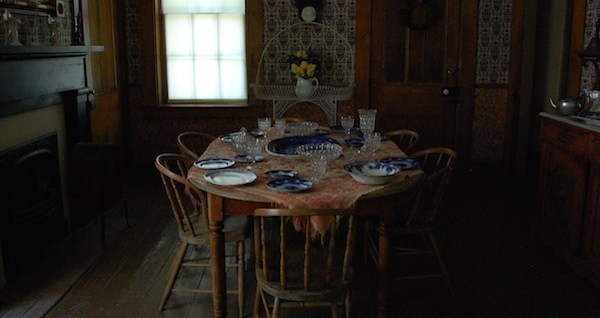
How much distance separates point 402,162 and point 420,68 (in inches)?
108

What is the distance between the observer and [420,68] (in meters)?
5.55

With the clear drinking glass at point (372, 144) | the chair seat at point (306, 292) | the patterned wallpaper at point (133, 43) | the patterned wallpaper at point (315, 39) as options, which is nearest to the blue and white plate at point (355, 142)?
the clear drinking glass at point (372, 144)

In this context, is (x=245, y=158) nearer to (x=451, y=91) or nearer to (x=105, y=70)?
(x=105, y=70)

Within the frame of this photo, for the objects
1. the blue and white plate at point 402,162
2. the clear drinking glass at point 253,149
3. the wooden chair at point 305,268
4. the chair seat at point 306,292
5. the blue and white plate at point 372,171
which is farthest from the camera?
the clear drinking glass at point 253,149

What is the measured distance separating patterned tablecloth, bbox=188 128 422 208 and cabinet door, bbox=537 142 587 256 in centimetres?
103

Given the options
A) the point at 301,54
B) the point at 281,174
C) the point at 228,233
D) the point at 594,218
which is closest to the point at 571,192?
the point at 594,218

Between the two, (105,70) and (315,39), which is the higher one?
(315,39)

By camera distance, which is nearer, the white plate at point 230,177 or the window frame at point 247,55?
the white plate at point 230,177

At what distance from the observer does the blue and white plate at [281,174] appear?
278 centimetres

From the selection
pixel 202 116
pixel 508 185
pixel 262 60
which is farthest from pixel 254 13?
pixel 508 185

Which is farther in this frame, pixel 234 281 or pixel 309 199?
pixel 234 281

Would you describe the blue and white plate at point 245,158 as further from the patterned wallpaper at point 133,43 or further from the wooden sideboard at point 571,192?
the patterned wallpaper at point 133,43

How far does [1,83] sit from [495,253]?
10.3ft

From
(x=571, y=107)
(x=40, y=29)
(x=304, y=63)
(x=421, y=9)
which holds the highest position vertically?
(x=421, y=9)
